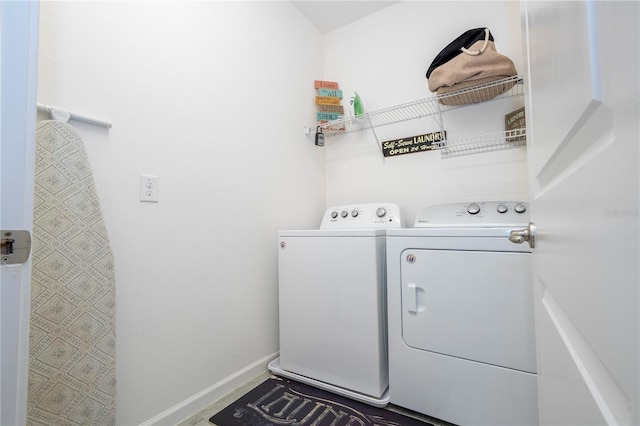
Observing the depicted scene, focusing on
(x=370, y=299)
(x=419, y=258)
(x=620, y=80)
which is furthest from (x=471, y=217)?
(x=620, y=80)

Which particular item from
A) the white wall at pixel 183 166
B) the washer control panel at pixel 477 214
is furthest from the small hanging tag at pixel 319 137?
the washer control panel at pixel 477 214

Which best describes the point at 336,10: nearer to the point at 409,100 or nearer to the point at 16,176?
the point at 409,100

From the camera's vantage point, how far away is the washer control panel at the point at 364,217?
182cm

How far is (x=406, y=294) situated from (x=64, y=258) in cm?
136

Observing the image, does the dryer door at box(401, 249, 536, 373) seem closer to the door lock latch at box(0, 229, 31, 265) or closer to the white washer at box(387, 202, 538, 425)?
the white washer at box(387, 202, 538, 425)

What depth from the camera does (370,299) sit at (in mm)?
1403

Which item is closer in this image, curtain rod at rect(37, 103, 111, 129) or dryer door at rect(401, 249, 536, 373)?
curtain rod at rect(37, 103, 111, 129)

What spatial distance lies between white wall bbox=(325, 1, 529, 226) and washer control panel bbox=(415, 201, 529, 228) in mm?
250

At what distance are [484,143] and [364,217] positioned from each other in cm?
88

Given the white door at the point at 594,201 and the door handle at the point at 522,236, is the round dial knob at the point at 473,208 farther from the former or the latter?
the white door at the point at 594,201

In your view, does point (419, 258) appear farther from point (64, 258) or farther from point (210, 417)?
point (64, 258)

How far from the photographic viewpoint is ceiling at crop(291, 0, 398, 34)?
2.07 metres

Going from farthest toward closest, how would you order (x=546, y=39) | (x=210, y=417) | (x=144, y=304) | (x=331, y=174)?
(x=331, y=174), (x=210, y=417), (x=144, y=304), (x=546, y=39)

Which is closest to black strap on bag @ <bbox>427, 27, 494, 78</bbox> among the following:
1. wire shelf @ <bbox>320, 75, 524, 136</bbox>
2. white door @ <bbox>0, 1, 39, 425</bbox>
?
wire shelf @ <bbox>320, 75, 524, 136</bbox>
